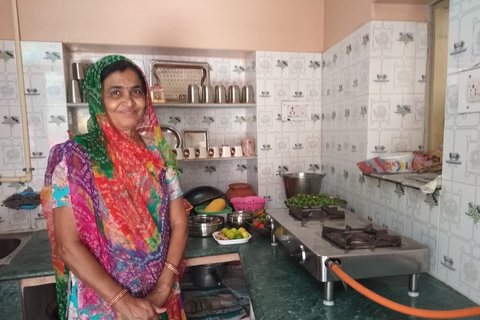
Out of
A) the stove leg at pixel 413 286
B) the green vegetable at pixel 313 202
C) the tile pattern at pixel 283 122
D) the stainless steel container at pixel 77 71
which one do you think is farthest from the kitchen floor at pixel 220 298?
the stainless steel container at pixel 77 71

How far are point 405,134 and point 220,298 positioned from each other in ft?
4.52

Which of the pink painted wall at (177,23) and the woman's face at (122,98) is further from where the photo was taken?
the pink painted wall at (177,23)

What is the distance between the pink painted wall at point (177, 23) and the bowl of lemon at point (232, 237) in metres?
1.25

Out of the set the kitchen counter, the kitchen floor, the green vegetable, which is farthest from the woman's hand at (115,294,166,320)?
the green vegetable

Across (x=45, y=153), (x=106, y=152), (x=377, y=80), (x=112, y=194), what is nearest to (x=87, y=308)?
(x=112, y=194)

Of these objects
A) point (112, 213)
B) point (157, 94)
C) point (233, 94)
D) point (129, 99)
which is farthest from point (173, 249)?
point (233, 94)

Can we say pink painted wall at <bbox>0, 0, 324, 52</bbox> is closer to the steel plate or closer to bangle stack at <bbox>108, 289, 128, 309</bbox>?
the steel plate

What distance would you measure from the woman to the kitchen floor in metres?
0.61

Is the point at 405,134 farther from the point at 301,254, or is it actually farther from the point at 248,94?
the point at 248,94

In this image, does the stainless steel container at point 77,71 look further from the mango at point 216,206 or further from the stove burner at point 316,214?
the stove burner at point 316,214

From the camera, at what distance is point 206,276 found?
1.90 meters

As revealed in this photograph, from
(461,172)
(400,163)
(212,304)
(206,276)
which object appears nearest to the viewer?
(461,172)

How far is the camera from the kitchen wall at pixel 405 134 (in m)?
1.00

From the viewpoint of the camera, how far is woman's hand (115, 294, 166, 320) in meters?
0.94
